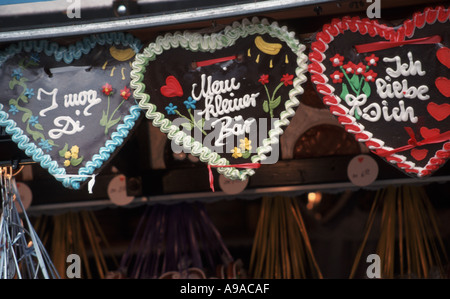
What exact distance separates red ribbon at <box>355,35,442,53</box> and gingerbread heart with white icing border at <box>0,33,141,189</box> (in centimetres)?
113

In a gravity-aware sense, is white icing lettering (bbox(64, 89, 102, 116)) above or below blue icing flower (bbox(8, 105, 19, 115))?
above

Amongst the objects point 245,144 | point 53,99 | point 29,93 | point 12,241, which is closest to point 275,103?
point 245,144

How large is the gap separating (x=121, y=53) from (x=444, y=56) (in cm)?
157

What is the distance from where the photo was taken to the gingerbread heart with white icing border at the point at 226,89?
2.84m

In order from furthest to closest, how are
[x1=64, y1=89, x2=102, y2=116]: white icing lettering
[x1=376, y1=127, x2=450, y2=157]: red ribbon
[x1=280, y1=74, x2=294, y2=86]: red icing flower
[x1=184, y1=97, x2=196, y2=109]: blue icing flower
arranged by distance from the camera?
1. [x1=64, y1=89, x2=102, y2=116]: white icing lettering
2. [x1=184, y1=97, x2=196, y2=109]: blue icing flower
3. [x1=280, y1=74, x2=294, y2=86]: red icing flower
4. [x1=376, y1=127, x2=450, y2=157]: red ribbon

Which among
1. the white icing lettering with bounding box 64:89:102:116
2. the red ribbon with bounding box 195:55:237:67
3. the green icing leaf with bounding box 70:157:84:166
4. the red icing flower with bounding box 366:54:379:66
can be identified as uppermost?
the red ribbon with bounding box 195:55:237:67

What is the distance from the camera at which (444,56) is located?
2.69 metres

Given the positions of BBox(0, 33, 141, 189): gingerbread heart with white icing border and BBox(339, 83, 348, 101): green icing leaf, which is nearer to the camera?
BBox(339, 83, 348, 101): green icing leaf

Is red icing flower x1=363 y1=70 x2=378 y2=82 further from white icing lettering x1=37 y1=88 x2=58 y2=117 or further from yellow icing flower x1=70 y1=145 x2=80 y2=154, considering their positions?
white icing lettering x1=37 y1=88 x2=58 y2=117

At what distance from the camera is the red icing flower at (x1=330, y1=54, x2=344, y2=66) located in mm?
2783

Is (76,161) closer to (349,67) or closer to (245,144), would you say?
(245,144)

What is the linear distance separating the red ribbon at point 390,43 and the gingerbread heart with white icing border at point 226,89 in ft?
0.92

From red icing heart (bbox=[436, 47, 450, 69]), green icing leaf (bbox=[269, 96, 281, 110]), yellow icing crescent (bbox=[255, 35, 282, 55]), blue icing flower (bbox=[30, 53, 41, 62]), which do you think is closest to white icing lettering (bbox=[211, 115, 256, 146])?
green icing leaf (bbox=[269, 96, 281, 110])

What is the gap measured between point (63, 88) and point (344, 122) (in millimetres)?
1446
